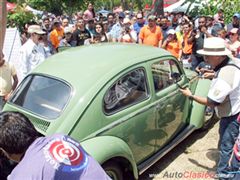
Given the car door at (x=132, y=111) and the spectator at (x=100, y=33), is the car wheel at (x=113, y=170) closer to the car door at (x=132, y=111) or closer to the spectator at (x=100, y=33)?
the car door at (x=132, y=111)

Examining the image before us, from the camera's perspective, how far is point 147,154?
4.27 metres

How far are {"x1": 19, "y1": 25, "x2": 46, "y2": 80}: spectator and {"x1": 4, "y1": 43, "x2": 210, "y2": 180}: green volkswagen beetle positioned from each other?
151 centimetres

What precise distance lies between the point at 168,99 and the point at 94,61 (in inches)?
47.0

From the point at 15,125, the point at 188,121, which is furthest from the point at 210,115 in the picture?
the point at 15,125

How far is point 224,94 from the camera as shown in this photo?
3.64m

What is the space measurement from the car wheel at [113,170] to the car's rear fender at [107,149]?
70 millimetres

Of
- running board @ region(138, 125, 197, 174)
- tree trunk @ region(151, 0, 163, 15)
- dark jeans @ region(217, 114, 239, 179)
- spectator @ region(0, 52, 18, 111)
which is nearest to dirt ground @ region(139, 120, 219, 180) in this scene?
running board @ region(138, 125, 197, 174)

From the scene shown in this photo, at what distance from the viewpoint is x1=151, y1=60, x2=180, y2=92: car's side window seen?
442 centimetres

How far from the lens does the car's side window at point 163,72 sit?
4418 millimetres

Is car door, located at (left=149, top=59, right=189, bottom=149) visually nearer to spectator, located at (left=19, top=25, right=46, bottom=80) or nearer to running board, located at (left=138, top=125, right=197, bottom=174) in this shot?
running board, located at (left=138, top=125, right=197, bottom=174)

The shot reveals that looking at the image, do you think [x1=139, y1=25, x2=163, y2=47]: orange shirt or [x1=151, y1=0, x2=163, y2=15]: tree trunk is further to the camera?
[x1=151, y1=0, x2=163, y2=15]: tree trunk

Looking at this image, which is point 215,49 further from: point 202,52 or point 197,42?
point 197,42

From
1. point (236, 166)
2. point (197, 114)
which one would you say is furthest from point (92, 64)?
point (197, 114)

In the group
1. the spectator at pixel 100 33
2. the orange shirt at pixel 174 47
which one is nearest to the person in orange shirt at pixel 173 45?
the orange shirt at pixel 174 47
